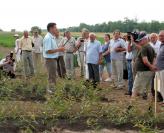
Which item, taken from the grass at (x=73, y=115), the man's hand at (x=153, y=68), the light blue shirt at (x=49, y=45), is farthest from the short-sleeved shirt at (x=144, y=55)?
the light blue shirt at (x=49, y=45)

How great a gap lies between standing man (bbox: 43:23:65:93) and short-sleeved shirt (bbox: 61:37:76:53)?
158 inches

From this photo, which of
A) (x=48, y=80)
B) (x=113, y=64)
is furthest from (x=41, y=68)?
(x=48, y=80)

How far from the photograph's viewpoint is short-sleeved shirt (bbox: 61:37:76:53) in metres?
15.5

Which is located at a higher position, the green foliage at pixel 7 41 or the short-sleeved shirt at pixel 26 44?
the short-sleeved shirt at pixel 26 44

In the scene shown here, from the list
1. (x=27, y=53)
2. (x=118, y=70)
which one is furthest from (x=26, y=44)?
(x=118, y=70)

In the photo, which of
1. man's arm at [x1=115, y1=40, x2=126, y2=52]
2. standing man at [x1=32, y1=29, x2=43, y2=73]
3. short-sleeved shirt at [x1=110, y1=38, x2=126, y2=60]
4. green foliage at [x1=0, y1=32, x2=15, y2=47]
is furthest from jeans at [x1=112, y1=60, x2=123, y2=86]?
green foliage at [x1=0, y1=32, x2=15, y2=47]

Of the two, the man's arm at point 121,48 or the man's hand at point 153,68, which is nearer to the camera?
the man's hand at point 153,68

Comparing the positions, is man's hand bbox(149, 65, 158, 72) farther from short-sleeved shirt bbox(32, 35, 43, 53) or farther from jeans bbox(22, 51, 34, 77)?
short-sleeved shirt bbox(32, 35, 43, 53)

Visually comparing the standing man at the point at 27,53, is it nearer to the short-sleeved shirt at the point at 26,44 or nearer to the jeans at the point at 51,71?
the short-sleeved shirt at the point at 26,44

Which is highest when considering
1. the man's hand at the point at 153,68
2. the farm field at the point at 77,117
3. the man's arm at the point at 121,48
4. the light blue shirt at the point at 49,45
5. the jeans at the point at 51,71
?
the light blue shirt at the point at 49,45

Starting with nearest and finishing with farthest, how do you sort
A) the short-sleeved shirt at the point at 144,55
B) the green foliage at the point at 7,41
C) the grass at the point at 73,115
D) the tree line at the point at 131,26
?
the grass at the point at 73,115 → the short-sleeved shirt at the point at 144,55 → the tree line at the point at 131,26 → the green foliage at the point at 7,41

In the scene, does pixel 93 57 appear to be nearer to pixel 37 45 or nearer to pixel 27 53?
pixel 27 53

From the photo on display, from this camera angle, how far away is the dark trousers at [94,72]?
43.2 feet

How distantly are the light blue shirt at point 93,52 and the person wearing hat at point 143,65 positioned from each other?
9.89 ft
